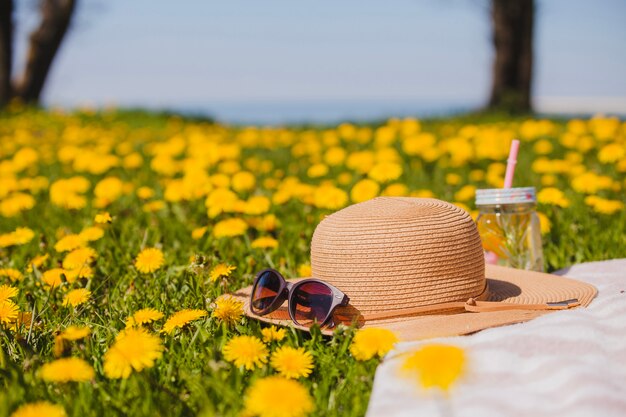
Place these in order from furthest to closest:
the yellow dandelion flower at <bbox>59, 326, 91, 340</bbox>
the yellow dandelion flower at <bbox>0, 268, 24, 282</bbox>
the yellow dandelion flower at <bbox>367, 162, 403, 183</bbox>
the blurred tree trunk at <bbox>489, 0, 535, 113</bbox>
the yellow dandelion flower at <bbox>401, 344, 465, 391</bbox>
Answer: the blurred tree trunk at <bbox>489, 0, 535, 113</bbox>, the yellow dandelion flower at <bbox>367, 162, 403, 183</bbox>, the yellow dandelion flower at <bbox>0, 268, 24, 282</bbox>, the yellow dandelion flower at <bbox>59, 326, 91, 340</bbox>, the yellow dandelion flower at <bbox>401, 344, 465, 391</bbox>

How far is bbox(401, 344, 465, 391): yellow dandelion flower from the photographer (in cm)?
138

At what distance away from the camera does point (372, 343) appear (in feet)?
5.76

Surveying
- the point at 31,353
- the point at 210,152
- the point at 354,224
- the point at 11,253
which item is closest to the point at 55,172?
the point at 210,152

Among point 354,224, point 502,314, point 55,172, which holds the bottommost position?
point 55,172

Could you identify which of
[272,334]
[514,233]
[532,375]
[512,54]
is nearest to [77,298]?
[272,334]

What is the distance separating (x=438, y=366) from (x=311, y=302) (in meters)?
0.66

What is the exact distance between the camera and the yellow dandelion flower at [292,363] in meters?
1.74

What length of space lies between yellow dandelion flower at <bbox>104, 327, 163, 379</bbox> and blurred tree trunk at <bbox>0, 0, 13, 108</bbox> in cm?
1180

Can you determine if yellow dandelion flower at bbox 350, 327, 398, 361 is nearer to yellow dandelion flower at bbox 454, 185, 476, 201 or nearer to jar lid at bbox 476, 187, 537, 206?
jar lid at bbox 476, 187, 537, 206

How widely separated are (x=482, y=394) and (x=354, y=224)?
667mm

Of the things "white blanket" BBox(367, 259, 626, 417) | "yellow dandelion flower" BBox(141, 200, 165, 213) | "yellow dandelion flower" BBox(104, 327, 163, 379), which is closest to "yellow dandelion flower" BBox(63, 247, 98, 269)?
"yellow dandelion flower" BBox(104, 327, 163, 379)

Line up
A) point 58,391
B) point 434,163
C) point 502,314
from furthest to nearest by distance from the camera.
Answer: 1. point 434,163
2. point 502,314
3. point 58,391

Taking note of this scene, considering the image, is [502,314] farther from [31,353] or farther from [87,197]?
[87,197]

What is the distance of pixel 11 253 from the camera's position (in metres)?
3.21
